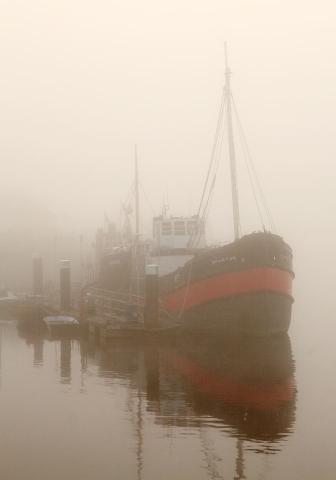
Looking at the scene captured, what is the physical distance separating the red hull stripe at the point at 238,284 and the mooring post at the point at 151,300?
230 centimetres

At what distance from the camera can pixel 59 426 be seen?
12984 mm

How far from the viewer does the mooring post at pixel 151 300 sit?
27.6 metres

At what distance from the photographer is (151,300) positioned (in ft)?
91.5

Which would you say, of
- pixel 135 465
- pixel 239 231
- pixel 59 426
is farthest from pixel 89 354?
pixel 135 465

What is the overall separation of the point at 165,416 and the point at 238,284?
1383 cm

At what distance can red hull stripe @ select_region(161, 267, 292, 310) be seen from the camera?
26.8 metres

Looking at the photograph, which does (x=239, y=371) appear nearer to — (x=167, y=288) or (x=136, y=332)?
(x=136, y=332)

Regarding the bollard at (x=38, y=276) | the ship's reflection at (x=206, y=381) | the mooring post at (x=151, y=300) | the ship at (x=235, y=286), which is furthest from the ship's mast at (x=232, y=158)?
the bollard at (x=38, y=276)

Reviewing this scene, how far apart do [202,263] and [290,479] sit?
19.5 metres

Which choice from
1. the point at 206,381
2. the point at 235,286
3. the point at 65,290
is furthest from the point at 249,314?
the point at 65,290

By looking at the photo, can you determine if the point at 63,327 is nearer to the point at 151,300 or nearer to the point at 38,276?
the point at 151,300

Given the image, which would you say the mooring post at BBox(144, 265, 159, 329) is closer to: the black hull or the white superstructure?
the black hull

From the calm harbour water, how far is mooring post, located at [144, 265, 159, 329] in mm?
3028

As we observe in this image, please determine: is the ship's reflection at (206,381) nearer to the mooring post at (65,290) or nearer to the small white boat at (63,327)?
the small white boat at (63,327)
